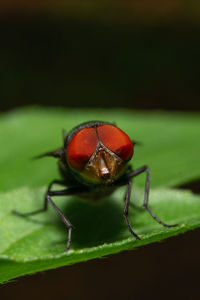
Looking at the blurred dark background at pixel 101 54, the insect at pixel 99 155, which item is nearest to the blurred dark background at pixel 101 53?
the blurred dark background at pixel 101 54

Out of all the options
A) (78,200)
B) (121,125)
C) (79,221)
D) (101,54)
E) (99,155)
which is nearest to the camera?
(99,155)

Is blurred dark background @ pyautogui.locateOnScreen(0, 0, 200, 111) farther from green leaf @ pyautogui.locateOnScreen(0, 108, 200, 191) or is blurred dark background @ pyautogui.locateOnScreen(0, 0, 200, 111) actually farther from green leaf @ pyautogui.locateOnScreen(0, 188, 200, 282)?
green leaf @ pyautogui.locateOnScreen(0, 188, 200, 282)

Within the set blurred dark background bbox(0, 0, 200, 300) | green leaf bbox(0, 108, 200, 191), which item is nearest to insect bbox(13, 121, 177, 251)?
green leaf bbox(0, 108, 200, 191)

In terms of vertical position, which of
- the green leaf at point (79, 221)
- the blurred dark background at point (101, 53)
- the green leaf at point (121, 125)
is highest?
the blurred dark background at point (101, 53)

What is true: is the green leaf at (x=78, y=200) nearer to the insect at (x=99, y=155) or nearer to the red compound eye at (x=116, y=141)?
the insect at (x=99, y=155)

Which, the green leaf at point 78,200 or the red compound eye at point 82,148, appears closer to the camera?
the green leaf at point 78,200

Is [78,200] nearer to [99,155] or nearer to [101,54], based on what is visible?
[99,155]

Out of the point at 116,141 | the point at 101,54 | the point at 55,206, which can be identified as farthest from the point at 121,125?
the point at 101,54
